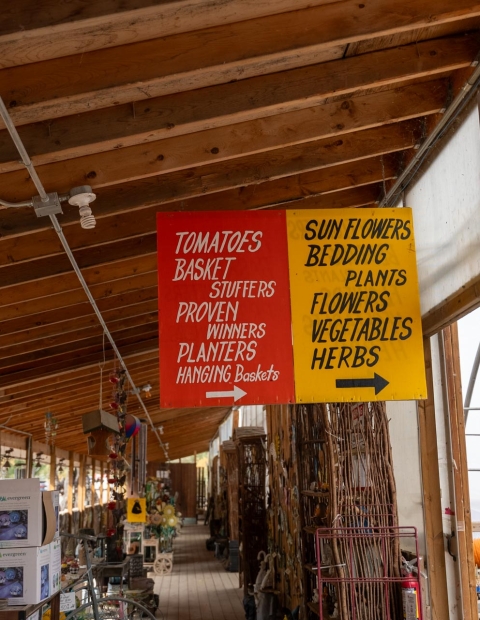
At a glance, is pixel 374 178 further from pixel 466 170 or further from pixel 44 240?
pixel 44 240

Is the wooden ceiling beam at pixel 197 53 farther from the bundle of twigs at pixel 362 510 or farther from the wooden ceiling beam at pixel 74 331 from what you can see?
the wooden ceiling beam at pixel 74 331

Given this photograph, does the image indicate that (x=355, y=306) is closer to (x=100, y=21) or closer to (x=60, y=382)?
(x=100, y=21)

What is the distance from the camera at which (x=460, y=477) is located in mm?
5008

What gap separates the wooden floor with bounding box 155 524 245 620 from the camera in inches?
373

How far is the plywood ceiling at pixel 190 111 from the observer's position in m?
3.57

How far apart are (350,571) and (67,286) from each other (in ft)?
11.8

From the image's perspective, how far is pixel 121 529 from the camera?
31.4 ft

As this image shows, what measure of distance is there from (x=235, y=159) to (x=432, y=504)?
2872 millimetres

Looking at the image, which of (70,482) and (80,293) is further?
(70,482)

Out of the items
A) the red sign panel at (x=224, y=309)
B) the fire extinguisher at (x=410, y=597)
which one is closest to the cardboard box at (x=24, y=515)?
the red sign panel at (x=224, y=309)

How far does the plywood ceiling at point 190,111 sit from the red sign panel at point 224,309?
61cm

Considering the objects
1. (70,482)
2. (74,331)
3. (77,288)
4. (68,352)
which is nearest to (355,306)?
(77,288)

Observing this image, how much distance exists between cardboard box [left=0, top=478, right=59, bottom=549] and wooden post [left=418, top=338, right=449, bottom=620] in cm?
261

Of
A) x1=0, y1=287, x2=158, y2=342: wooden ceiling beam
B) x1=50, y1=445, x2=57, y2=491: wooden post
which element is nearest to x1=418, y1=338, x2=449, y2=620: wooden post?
x1=0, y1=287, x2=158, y2=342: wooden ceiling beam
